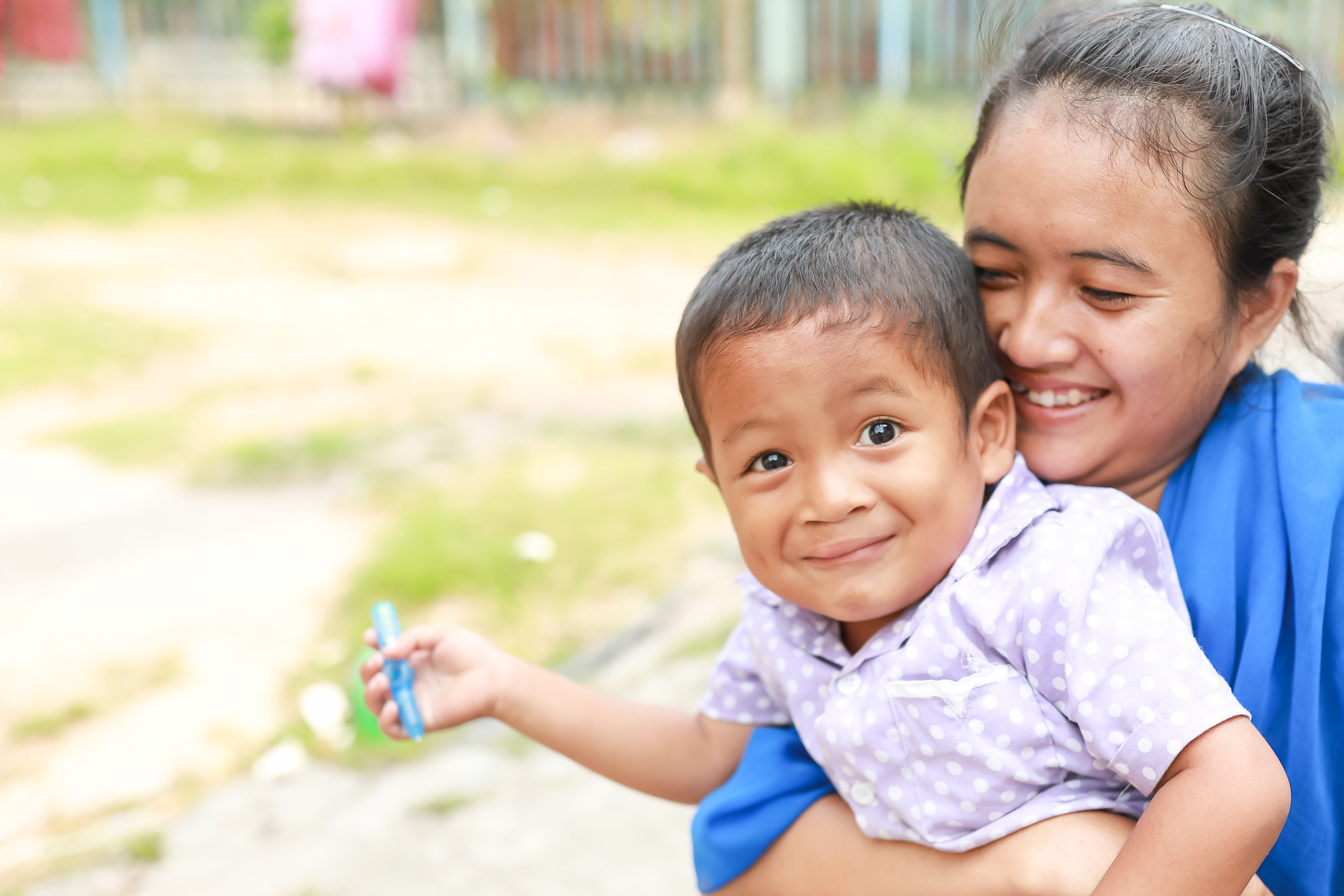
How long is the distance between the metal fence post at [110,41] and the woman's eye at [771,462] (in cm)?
1261

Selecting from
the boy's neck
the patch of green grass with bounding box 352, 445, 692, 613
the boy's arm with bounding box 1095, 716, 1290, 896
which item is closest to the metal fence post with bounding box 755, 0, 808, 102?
the patch of green grass with bounding box 352, 445, 692, 613

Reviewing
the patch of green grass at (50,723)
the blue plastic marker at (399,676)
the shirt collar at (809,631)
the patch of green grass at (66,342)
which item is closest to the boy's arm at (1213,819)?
the shirt collar at (809,631)

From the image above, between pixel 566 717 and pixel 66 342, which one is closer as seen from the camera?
pixel 566 717

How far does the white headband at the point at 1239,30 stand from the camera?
→ 1.43m

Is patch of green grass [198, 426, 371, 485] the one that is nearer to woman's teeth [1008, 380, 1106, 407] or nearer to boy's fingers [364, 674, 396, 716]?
boy's fingers [364, 674, 396, 716]

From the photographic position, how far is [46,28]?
1198cm

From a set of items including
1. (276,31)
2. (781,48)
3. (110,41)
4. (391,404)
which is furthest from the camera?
(110,41)

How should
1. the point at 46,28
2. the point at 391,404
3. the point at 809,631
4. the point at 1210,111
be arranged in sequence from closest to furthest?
1. the point at 1210,111
2. the point at 809,631
3. the point at 391,404
4. the point at 46,28

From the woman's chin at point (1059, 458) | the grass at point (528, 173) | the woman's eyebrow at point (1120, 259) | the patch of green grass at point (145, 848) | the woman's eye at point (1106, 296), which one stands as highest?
the woman's eyebrow at point (1120, 259)

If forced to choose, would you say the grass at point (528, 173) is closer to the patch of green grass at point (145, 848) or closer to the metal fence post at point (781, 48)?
the metal fence post at point (781, 48)

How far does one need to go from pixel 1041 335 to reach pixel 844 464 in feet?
0.98

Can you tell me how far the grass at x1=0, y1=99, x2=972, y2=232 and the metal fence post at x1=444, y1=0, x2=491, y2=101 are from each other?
1.09m

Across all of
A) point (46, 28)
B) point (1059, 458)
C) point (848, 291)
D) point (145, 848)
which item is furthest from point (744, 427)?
point (46, 28)

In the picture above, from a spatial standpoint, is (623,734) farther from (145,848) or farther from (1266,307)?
(145,848)
